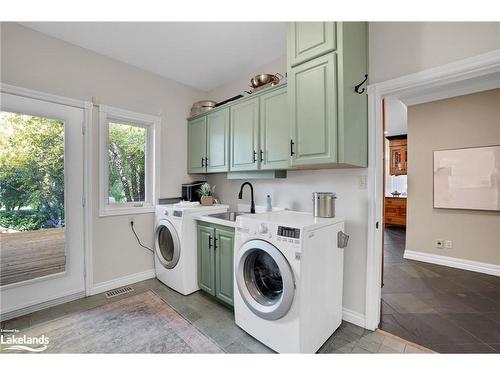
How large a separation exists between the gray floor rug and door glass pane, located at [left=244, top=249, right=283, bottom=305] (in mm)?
480

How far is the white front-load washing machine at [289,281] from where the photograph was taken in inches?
56.6

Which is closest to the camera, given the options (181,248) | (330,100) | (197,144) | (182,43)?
(330,100)

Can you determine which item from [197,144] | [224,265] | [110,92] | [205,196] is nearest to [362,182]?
[224,265]

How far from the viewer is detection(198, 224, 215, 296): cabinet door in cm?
230

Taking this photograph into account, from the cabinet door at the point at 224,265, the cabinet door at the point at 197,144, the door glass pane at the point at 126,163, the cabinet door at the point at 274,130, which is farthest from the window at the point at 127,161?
the cabinet door at the point at 274,130

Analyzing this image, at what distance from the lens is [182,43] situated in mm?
2311

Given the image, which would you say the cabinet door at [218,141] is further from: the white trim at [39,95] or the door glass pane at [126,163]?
the white trim at [39,95]

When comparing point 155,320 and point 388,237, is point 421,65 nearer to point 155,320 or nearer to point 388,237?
point 155,320

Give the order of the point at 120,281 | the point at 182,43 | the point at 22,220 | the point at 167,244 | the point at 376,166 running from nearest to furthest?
the point at 376,166 < the point at 22,220 < the point at 182,43 < the point at 120,281 < the point at 167,244

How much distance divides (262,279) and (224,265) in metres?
0.52

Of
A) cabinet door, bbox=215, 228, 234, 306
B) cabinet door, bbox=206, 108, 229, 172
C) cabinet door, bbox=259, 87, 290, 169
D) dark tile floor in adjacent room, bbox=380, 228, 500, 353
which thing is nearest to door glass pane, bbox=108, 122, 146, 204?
cabinet door, bbox=206, 108, 229, 172

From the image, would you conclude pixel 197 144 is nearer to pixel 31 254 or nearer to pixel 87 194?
pixel 87 194

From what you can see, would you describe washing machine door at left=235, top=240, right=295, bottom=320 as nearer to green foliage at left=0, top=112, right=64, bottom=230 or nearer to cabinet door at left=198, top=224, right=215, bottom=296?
cabinet door at left=198, top=224, right=215, bottom=296
